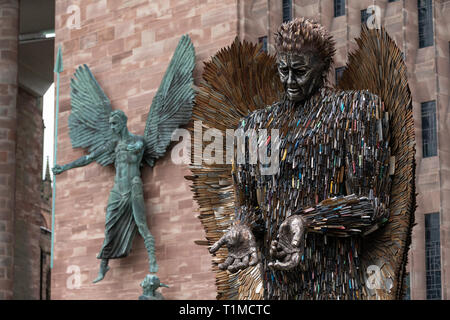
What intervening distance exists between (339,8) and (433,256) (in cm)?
409

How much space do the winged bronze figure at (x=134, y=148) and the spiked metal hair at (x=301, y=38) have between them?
1054 centimetres

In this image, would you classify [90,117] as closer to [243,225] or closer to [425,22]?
[425,22]

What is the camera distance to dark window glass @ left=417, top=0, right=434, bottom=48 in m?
14.2

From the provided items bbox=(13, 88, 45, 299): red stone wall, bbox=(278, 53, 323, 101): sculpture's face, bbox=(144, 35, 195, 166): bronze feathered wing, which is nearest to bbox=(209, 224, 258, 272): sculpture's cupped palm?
bbox=(278, 53, 323, 101): sculpture's face

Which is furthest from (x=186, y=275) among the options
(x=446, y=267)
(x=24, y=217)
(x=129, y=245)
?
(x=24, y=217)

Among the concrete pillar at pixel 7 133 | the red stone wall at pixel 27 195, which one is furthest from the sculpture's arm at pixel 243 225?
the red stone wall at pixel 27 195

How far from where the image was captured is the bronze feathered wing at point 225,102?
14.7 feet

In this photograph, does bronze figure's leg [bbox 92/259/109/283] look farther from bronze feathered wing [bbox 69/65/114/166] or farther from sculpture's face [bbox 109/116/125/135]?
sculpture's face [bbox 109/116/125/135]

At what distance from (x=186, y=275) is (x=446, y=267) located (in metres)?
3.82

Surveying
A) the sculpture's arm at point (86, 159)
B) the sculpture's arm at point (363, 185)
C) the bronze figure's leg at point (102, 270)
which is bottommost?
the bronze figure's leg at point (102, 270)

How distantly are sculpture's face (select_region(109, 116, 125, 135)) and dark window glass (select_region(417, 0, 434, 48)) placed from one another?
455 centimetres

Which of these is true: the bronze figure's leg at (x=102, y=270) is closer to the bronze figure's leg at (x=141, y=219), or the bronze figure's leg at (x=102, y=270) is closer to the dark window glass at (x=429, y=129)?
the bronze figure's leg at (x=141, y=219)

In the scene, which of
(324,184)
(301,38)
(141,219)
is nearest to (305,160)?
(324,184)

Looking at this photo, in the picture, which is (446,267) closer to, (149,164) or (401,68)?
(149,164)
